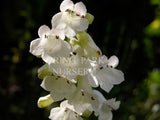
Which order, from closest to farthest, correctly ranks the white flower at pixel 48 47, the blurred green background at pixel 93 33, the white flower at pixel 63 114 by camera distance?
the white flower at pixel 48 47 → the white flower at pixel 63 114 → the blurred green background at pixel 93 33

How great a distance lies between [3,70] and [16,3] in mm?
537

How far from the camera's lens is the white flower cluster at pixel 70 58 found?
0.75 meters

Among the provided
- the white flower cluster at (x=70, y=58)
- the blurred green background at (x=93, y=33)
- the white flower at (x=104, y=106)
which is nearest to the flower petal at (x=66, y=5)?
the white flower cluster at (x=70, y=58)

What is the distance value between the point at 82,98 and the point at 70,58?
12 cm

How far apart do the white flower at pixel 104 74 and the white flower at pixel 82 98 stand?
27 millimetres

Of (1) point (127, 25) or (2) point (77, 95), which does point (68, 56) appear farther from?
(1) point (127, 25)

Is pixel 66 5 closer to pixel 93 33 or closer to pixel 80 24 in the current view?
pixel 80 24

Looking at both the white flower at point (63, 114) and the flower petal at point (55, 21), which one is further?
the white flower at point (63, 114)

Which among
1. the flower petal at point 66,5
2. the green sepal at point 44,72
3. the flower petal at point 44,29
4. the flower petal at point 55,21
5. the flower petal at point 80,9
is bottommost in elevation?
the green sepal at point 44,72

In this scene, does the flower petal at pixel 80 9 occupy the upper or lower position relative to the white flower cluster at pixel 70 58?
upper

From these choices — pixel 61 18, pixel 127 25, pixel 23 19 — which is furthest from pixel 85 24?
pixel 23 19

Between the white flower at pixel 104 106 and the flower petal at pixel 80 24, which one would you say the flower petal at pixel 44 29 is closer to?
the flower petal at pixel 80 24

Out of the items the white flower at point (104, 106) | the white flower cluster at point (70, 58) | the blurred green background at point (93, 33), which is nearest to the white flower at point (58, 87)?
the white flower cluster at point (70, 58)

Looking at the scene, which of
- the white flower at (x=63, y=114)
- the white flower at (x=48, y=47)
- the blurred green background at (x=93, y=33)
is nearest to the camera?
the white flower at (x=48, y=47)
